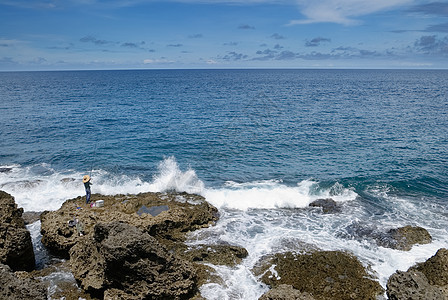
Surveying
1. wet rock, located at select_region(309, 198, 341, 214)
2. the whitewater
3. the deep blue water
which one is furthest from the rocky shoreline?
the deep blue water

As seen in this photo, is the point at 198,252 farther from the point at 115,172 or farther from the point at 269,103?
the point at 269,103

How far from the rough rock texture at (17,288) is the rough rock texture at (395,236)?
15.8 m

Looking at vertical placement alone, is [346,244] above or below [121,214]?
below

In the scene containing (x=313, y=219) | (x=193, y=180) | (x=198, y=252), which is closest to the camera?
(x=198, y=252)

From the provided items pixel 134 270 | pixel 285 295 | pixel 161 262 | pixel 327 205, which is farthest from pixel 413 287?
pixel 327 205

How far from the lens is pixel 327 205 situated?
2381cm

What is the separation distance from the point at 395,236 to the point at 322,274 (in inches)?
268

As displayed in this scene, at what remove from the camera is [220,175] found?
3022 centimetres

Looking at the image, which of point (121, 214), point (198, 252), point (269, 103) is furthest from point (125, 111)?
point (198, 252)

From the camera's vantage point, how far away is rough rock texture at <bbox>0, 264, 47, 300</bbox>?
10.9 meters

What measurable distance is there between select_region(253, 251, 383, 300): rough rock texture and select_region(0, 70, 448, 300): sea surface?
0.77 m

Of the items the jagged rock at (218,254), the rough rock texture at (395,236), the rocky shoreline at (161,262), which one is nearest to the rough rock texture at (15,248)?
the rocky shoreline at (161,262)

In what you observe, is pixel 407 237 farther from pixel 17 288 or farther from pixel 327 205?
pixel 17 288

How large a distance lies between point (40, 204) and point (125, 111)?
41.1 m
